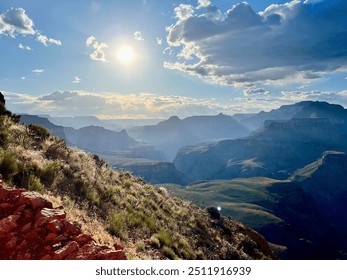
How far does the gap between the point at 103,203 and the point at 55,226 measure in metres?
6.78

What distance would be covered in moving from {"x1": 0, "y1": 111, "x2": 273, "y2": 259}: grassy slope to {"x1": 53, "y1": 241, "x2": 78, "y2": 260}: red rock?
76.0 inches

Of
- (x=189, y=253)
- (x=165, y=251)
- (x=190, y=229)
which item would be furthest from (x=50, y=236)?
(x=190, y=229)

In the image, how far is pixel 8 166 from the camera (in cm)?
1180

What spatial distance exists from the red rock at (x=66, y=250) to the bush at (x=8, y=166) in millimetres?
5351

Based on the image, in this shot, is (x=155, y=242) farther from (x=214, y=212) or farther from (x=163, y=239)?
(x=214, y=212)

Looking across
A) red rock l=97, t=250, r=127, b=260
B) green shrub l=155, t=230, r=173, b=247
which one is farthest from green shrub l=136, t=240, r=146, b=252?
red rock l=97, t=250, r=127, b=260

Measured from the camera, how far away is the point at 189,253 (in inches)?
570

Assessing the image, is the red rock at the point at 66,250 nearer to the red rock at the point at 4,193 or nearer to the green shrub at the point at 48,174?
the red rock at the point at 4,193

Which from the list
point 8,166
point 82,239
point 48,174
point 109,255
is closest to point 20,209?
point 82,239

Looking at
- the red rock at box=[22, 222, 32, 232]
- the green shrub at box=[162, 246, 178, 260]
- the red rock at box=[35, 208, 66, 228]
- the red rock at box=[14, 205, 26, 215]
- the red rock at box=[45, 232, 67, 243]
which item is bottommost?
the green shrub at box=[162, 246, 178, 260]

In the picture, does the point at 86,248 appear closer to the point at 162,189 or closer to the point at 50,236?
the point at 50,236

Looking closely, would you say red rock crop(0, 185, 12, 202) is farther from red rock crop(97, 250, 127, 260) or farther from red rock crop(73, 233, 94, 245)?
red rock crop(97, 250, 127, 260)

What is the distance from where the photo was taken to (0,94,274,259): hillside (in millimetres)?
11469

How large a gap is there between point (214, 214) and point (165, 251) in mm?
14743
